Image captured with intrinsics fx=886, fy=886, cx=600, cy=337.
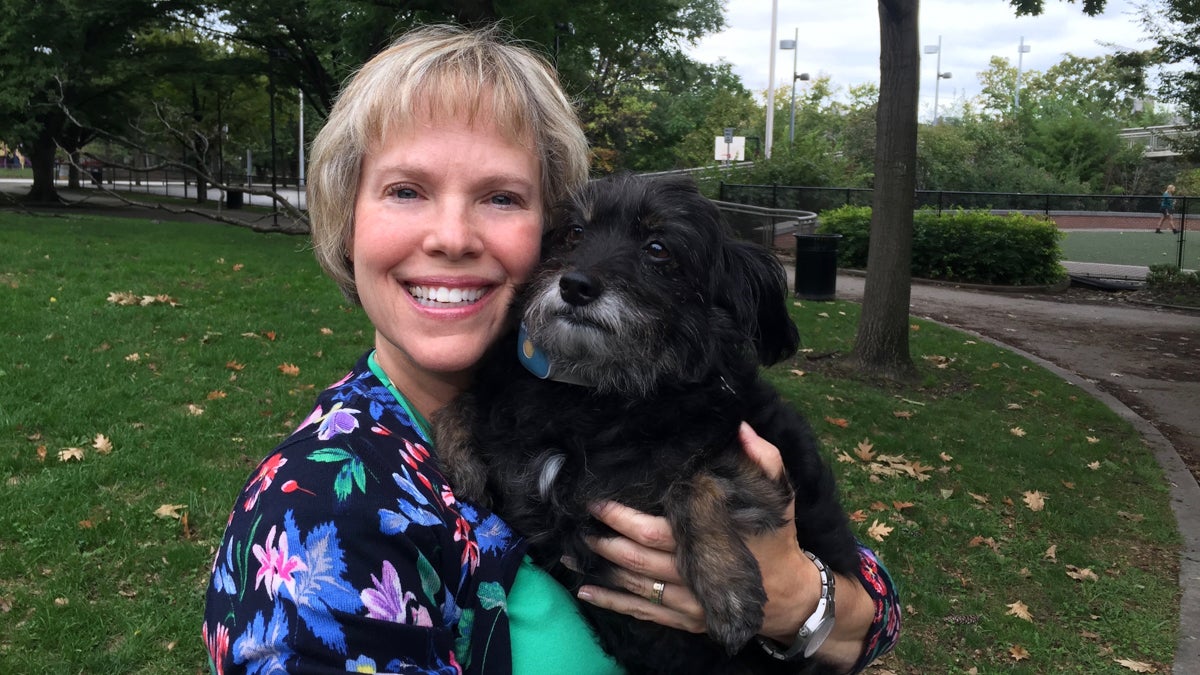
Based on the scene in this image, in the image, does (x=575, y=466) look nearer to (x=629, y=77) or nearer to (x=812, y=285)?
(x=812, y=285)

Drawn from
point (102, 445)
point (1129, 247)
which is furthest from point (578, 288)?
point (1129, 247)

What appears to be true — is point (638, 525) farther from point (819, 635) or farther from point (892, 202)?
point (892, 202)

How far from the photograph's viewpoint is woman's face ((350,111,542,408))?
196 cm

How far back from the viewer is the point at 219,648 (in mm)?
1427

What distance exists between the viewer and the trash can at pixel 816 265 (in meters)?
15.5

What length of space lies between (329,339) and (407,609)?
847 centimetres

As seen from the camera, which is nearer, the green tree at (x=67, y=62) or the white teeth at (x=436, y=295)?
the white teeth at (x=436, y=295)

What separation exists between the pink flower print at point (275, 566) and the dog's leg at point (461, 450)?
506mm

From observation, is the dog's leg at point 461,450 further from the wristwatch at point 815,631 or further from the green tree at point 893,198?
the green tree at point 893,198

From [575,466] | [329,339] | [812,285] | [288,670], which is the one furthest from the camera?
[812,285]

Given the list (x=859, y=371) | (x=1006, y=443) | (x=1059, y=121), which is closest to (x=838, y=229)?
(x=859, y=371)

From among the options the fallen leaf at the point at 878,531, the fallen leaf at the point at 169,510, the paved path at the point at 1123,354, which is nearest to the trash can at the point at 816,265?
the paved path at the point at 1123,354

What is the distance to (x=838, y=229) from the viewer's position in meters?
22.4

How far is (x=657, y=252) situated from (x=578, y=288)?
0.36 meters
